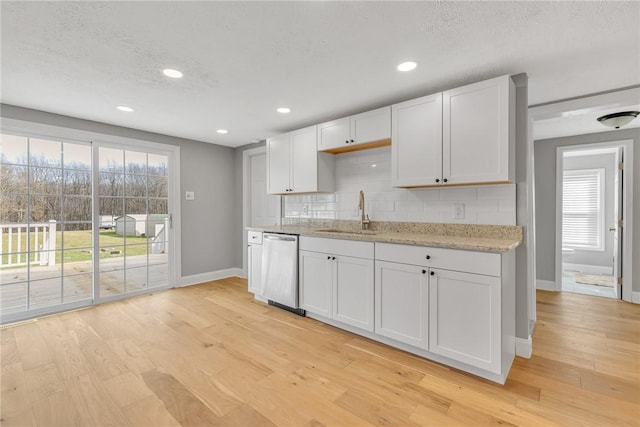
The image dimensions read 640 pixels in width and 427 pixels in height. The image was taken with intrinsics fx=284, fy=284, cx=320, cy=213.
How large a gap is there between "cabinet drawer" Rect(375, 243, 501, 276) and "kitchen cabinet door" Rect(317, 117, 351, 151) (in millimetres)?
1326

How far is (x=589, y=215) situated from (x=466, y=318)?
5629 mm

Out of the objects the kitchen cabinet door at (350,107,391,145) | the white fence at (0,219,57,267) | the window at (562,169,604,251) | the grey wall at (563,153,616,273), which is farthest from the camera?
the window at (562,169,604,251)

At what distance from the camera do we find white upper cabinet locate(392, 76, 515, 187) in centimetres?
220

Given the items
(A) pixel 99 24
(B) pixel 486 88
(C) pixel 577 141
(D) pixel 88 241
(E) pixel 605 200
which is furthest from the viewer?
(E) pixel 605 200

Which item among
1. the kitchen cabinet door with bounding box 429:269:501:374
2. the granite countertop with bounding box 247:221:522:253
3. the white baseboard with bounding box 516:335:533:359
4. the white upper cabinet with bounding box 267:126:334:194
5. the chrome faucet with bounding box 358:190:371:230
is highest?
the white upper cabinet with bounding box 267:126:334:194

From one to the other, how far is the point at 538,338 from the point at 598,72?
234 cm

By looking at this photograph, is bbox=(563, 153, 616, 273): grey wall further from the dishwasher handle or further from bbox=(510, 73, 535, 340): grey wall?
the dishwasher handle

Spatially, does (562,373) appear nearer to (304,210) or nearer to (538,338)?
(538,338)

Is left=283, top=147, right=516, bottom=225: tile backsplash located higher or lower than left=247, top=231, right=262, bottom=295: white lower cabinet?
higher

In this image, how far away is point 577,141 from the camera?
13.3 ft

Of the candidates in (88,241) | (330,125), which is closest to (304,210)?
(330,125)

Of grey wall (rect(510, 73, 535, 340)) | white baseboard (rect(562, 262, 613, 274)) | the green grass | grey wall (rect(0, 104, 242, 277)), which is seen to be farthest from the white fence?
white baseboard (rect(562, 262, 613, 274))

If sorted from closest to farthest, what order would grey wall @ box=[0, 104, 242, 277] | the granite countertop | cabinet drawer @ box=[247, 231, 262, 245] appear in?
the granite countertop → cabinet drawer @ box=[247, 231, 262, 245] → grey wall @ box=[0, 104, 242, 277]

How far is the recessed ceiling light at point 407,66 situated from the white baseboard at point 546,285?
3.98 metres
